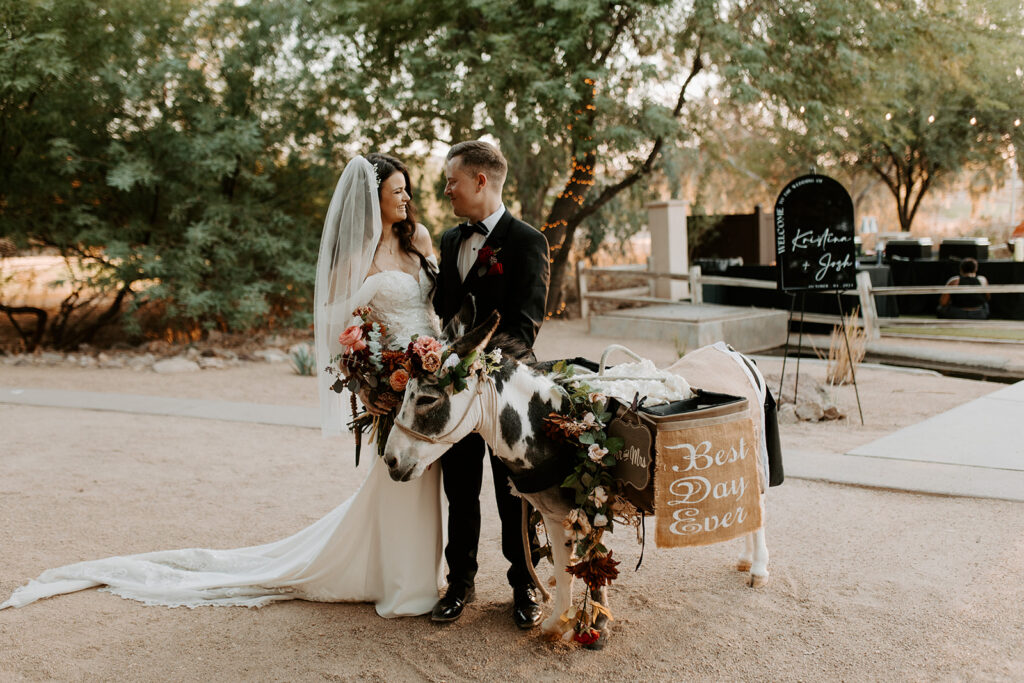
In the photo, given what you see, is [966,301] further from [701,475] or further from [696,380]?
[701,475]

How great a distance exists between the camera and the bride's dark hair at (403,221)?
12.2 ft

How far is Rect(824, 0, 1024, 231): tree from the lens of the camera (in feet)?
43.2

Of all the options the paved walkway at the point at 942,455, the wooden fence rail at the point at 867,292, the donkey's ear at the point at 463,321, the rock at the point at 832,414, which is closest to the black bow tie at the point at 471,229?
the donkey's ear at the point at 463,321

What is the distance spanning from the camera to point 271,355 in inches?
474

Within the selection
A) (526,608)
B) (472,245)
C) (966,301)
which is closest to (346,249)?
(472,245)

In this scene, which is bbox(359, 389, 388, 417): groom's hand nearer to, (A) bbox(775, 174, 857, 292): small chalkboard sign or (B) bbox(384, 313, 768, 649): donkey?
(B) bbox(384, 313, 768, 649): donkey

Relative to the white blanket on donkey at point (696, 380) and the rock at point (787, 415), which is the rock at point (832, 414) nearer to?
the rock at point (787, 415)

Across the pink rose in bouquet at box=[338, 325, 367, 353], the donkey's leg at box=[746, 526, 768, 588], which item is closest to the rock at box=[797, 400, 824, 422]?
the donkey's leg at box=[746, 526, 768, 588]

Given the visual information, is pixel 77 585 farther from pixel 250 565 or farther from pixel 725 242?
pixel 725 242

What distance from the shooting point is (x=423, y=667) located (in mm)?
3170

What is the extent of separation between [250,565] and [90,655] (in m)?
0.89

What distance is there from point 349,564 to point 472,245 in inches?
64.7

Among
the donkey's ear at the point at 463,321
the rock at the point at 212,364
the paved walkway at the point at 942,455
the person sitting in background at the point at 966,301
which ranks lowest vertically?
the paved walkway at the point at 942,455

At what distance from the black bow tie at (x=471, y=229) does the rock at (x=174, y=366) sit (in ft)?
29.1
